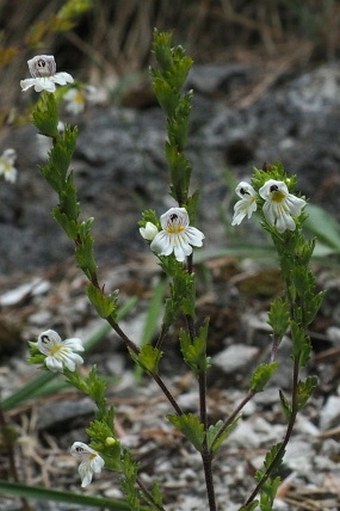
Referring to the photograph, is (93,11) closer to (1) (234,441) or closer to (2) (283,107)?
(2) (283,107)

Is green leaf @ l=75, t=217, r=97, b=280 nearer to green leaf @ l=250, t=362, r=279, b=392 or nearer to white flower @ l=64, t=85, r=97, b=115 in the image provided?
green leaf @ l=250, t=362, r=279, b=392

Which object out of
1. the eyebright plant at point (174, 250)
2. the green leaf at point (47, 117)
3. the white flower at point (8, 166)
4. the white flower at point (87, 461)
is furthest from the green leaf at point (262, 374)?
the white flower at point (8, 166)

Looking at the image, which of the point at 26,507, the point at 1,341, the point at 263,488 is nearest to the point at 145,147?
the point at 1,341

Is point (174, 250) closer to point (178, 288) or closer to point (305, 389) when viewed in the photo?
point (178, 288)

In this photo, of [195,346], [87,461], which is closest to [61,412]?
[87,461]

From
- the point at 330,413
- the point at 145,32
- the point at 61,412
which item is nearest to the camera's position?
the point at 330,413

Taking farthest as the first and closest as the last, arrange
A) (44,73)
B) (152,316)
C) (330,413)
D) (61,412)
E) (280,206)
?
(152,316)
(61,412)
(330,413)
(44,73)
(280,206)

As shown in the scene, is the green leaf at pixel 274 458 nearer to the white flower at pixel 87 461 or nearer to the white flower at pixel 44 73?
the white flower at pixel 87 461
